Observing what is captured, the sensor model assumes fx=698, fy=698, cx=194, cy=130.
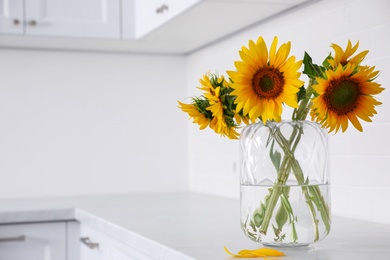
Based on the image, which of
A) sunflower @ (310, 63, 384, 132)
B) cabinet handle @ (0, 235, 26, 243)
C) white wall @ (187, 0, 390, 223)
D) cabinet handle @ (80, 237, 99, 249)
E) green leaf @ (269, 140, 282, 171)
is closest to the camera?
sunflower @ (310, 63, 384, 132)

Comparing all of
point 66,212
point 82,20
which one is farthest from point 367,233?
point 82,20

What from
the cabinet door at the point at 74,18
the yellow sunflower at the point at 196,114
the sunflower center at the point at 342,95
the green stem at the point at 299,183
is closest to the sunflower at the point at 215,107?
the yellow sunflower at the point at 196,114

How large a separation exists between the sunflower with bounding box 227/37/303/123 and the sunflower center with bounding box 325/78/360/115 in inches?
2.5

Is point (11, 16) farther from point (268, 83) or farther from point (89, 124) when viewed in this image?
point (268, 83)

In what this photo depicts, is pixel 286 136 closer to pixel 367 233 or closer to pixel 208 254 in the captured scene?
pixel 208 254

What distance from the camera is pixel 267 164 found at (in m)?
1.38

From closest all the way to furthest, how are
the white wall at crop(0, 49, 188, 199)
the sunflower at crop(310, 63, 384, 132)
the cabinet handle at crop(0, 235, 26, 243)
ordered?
the sunflower at crop(310, 63, 384, 132) < the cabinet handle at crop(0, 235, 26, 243) < the white wall at crop(0, 49, 188, 199)

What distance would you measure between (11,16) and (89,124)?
624 mm

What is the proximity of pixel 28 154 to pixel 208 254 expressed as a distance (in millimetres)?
1827

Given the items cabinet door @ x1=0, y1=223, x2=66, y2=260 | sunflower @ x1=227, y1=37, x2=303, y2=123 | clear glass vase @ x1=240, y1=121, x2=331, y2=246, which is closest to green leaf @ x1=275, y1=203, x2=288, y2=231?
clear glass vase @ x1=240, y1=121, x2=331, y2=246

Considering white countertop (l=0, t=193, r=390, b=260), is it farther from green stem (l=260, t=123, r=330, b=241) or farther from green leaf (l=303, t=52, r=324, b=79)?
green leaf (l=303, t=52, r=324, b=79)

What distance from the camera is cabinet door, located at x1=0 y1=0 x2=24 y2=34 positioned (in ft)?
8.80

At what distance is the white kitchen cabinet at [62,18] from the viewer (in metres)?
2.70

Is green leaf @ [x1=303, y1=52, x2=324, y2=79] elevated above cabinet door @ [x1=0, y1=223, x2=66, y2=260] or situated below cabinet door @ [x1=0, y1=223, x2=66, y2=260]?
above
